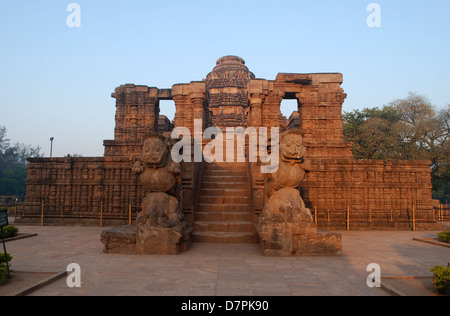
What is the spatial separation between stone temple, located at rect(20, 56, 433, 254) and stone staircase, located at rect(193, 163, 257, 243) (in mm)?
26

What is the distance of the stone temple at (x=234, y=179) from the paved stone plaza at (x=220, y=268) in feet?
4.46

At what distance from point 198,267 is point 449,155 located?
73.2 ft

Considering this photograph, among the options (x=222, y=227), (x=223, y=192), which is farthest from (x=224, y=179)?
(x=222, y=227)

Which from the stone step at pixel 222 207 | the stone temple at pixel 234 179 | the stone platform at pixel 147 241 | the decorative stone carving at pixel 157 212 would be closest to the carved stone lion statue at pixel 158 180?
the decorative stone carving at pixel 157 212

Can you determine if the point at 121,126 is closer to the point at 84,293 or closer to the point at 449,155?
the point at 84,293

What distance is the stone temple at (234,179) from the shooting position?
795cm

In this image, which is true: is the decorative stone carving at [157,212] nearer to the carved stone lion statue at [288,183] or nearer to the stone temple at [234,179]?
the stone temple at [234,179]

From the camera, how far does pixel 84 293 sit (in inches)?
142

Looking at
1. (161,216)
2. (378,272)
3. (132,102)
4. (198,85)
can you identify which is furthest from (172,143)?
(132,102)

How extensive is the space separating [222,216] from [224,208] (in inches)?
14.9

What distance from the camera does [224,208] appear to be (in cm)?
830

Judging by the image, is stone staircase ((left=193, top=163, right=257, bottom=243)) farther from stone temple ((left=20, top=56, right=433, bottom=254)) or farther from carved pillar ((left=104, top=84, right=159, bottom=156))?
carved pillar ((left=104, top=84, right=159, bottom=156))

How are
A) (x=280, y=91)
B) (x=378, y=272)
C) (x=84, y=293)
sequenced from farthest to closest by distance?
(x=280, y=91)
(x=378, y=272)
(x=84, y=293)

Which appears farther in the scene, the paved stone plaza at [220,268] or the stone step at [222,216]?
the stone step at [222,216]
